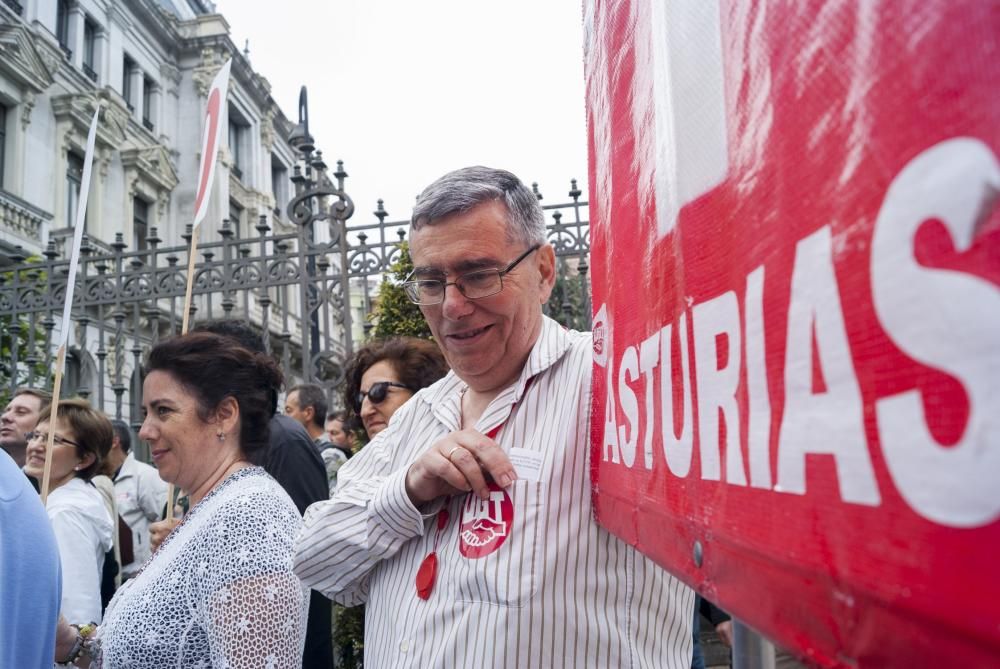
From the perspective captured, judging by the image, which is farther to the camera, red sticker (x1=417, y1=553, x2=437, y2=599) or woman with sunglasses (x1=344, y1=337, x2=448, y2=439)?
woman with sunglasses (x1=344, y1=337, x2=448, y2=439)

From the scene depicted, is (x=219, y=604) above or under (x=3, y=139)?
under

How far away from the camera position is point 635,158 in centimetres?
94

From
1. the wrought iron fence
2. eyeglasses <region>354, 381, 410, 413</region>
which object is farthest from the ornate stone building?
eyeglasses <region>354, 381, 410, 413</region>

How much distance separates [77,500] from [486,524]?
8.40 feet

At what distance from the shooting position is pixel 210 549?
5.77 ft

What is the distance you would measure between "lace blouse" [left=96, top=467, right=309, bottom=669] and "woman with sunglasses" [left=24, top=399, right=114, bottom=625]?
108 cm

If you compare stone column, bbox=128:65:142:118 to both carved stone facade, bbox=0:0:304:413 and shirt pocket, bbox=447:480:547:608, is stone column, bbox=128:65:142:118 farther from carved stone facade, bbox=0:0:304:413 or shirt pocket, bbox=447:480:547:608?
shirt pocket, bbox=447:480:547:608

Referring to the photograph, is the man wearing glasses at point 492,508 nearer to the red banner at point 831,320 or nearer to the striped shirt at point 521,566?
the striped shirt at point 521,566

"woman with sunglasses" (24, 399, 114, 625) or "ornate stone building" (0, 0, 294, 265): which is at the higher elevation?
"ornate stone building" (0, 0, 294, 265)

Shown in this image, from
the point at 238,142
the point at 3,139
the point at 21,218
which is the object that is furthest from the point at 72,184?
the point at 238,142

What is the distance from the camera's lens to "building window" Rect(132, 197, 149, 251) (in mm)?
17938

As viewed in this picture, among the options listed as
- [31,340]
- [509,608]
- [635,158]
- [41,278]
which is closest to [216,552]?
[509,608]

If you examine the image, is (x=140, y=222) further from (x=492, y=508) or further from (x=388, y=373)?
(x=492, y=508)

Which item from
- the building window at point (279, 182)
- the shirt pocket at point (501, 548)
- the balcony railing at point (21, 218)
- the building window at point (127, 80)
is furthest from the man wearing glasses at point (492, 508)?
the building window at point (279, 182)
